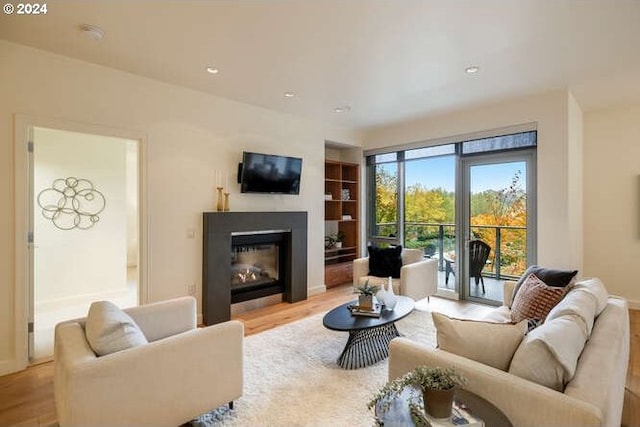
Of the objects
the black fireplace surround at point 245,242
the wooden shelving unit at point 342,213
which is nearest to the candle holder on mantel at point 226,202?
the black fireplace surround at point 245,242

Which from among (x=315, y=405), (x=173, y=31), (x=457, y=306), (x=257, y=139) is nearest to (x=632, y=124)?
(x=457, y=306)

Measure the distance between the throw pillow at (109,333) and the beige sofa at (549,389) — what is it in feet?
4.95

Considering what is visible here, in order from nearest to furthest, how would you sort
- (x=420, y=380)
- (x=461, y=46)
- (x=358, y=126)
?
(x=420, y=380) < (x=461, y=46) < (x=358, y=126)

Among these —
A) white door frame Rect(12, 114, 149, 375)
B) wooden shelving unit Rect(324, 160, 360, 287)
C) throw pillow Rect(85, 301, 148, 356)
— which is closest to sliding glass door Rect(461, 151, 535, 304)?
wooden shelving unit Rect(324, 160, 360, 287)

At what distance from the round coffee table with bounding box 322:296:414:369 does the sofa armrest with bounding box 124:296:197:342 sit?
1.16 metres

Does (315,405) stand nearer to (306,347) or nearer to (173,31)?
(306,347)

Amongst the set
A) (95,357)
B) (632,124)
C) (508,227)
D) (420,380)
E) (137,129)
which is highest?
(632,124)

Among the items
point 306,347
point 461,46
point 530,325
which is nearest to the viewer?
point 530,325

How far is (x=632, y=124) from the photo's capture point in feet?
14.5

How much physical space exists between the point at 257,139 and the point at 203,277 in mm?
2001

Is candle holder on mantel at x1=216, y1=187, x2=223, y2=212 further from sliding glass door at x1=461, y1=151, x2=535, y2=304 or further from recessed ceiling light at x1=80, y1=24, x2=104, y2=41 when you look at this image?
sliding glass door at x1=461, y1=151, x2=535, y2=304

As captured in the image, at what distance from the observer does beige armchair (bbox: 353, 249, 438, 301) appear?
4.02 metres

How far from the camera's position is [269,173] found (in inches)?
175

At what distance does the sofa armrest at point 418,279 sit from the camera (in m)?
4.00
